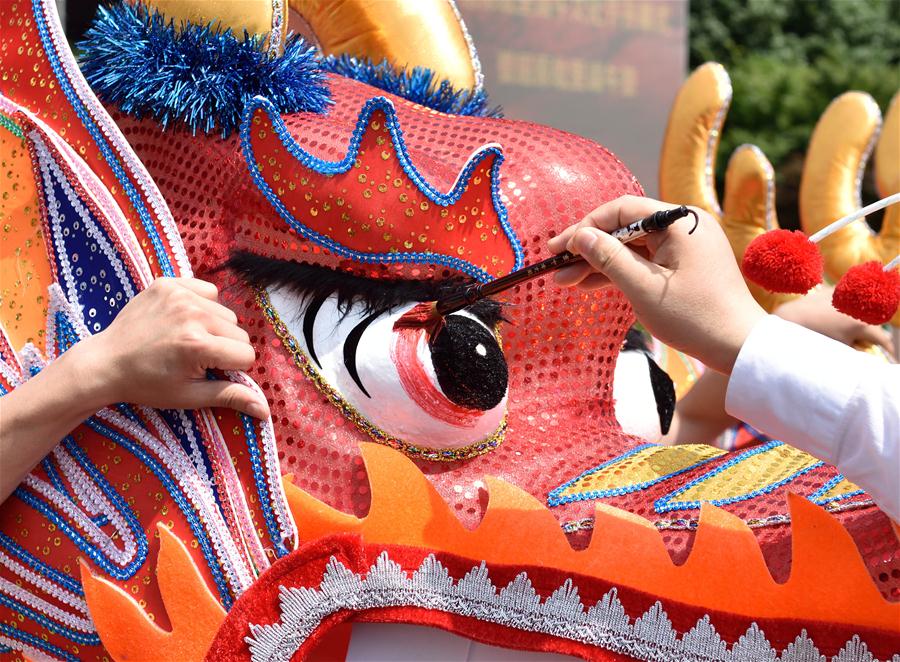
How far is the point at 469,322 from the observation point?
114 centimetres

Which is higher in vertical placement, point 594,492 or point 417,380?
point 417,380

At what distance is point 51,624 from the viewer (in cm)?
122

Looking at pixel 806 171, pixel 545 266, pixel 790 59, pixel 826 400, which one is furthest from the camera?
pixel 790 59

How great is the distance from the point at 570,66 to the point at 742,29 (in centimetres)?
887

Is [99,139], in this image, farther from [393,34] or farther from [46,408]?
[393,34]

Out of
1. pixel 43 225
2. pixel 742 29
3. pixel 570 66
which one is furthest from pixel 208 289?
pixel 742 29

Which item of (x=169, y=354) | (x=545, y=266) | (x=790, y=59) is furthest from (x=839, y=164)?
(x=790, y=59)

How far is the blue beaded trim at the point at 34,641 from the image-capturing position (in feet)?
4.01

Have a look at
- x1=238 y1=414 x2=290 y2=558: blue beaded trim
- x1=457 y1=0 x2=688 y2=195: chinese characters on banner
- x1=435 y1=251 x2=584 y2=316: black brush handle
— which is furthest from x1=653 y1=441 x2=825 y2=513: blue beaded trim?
x1=457 y1=0 x2=688 y2=195: chinese characters on banner

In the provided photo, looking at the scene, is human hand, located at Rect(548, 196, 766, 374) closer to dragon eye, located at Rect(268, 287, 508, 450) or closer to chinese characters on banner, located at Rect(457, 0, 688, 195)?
dragon eye, located at Rect(268, 287, 508, 450)

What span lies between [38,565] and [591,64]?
13.9 ft

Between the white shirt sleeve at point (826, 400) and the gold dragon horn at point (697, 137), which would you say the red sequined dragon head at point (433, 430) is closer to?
the white shirt sleeve at point (826, 400)

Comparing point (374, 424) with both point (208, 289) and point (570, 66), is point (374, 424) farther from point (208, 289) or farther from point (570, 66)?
point (570, 66)

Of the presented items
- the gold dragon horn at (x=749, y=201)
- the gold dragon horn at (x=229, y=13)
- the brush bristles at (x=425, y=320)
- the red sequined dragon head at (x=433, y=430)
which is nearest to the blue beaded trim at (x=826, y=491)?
the red sequined dragon head at (x=433, y=430)
